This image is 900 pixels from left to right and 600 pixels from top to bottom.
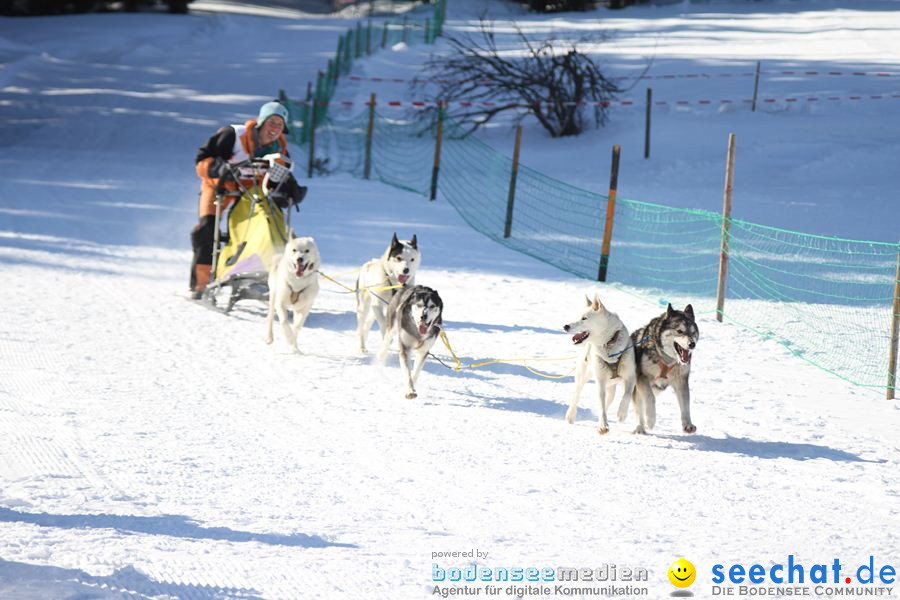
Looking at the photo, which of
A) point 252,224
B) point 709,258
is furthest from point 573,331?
point 709,258

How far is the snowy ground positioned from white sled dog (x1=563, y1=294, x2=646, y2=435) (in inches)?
9.5

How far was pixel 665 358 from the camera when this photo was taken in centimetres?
536

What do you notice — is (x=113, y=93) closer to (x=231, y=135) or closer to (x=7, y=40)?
(x=7, y=40)

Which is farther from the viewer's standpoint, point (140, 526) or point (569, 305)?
point (569, 305)

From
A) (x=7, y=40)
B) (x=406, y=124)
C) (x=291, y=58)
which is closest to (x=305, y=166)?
(x=406, y=124)

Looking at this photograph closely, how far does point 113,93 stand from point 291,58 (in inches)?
217

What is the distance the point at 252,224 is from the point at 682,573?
493 centimetres

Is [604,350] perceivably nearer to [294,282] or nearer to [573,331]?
[573,331]

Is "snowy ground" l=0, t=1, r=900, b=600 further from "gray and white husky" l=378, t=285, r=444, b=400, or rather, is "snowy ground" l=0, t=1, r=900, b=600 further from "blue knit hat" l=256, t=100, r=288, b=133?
"blue knit hat" l=256, t=100, r=288, b=133

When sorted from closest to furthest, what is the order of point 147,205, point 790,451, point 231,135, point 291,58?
point 790,451 → point 231,135 → point 147,205 → point 291,58

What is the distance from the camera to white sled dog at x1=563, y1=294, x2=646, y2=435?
5.36 m

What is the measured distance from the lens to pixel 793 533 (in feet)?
13.8

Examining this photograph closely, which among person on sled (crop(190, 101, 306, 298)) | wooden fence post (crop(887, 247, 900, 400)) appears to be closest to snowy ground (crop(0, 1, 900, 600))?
wooden fence post (crop(887, 247, 900, 400))

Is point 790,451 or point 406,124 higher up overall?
point 406,124
